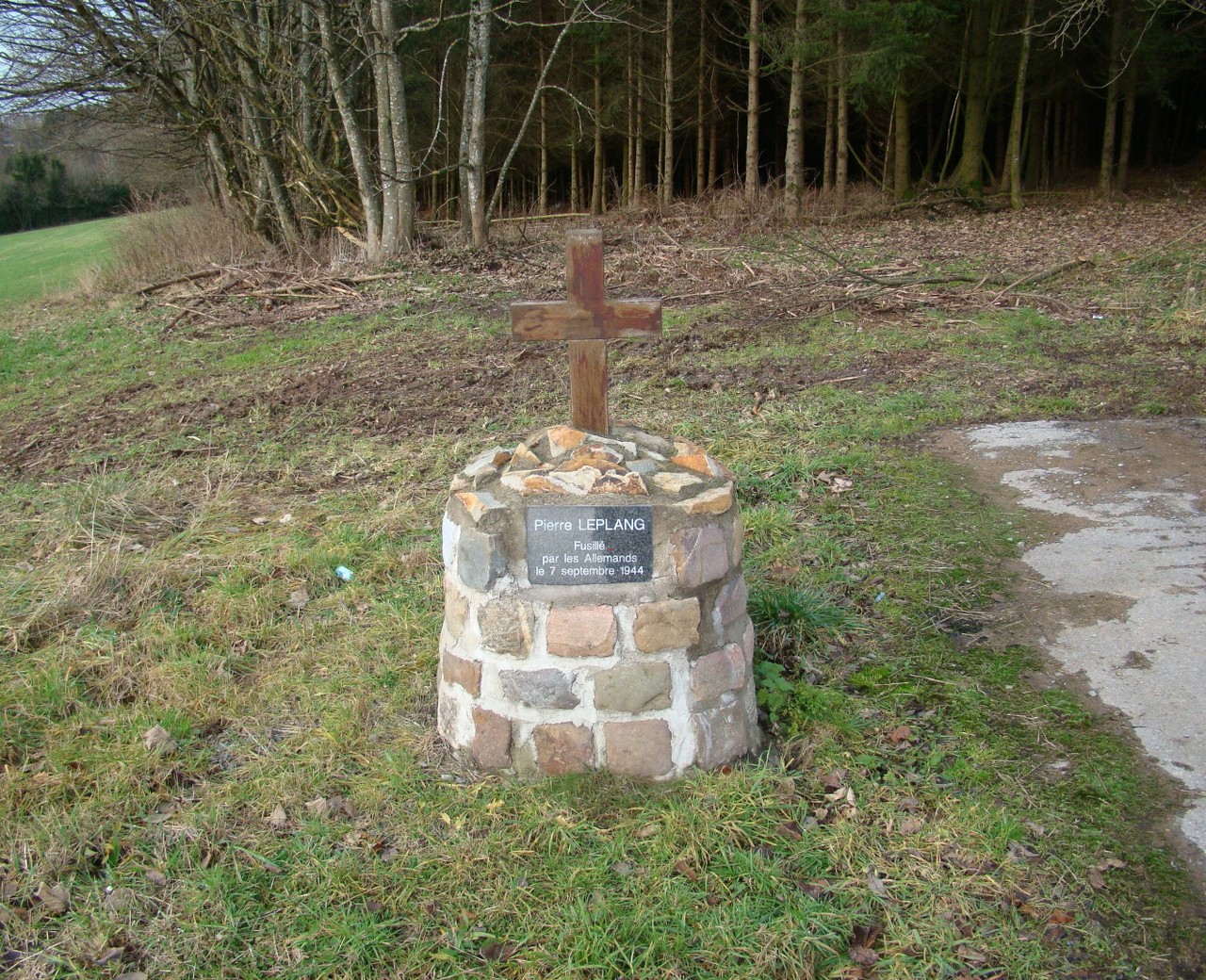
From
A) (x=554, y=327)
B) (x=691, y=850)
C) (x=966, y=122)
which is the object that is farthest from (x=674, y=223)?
(x=691, y=850)

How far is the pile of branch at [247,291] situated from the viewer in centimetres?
1174

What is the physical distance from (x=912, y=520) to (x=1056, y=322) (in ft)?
16.0

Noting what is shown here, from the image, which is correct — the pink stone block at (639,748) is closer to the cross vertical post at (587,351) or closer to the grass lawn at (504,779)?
the grass lawn at (504,779)

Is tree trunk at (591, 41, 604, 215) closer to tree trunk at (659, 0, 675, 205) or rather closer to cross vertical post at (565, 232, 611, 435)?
tree trunk at (659, 0, 675, 205)

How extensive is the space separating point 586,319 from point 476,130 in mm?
11242

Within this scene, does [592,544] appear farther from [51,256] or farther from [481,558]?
[51,256]

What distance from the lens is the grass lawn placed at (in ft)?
8.01

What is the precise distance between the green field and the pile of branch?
13.3ft

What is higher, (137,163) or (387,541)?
(137,163)

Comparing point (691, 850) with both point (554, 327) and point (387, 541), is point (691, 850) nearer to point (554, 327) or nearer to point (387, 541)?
point (554, 327)

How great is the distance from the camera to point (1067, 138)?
2339cm

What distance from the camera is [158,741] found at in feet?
10.8

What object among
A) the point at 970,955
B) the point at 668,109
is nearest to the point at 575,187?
the point at 668,109

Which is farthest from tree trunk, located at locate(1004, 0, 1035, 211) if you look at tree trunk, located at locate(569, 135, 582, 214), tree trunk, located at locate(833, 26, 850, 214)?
tree trunk, located at locate(569, 135, 582, 214)
